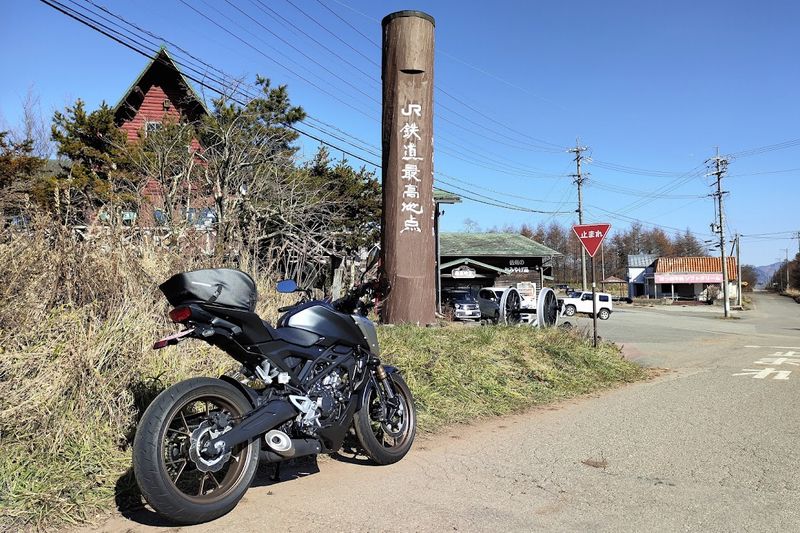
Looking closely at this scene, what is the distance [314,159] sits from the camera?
904 inches

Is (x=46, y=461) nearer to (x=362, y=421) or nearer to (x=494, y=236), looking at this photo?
(x=362, y=421)

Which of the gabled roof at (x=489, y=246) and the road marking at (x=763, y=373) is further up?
the gabled roof at (x=489, y=246)

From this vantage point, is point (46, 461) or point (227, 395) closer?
point (227, 395)

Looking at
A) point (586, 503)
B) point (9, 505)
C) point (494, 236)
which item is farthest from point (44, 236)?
point (494, 236)

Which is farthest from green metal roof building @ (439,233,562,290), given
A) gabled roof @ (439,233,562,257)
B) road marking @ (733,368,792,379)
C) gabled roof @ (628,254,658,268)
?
gabled roof @ (628,254,658,268)

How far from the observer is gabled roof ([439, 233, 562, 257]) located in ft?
115

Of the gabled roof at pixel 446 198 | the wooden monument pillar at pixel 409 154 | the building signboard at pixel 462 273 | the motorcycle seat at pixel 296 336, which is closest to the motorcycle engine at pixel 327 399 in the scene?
the motorcycle seat at pixel 296 336

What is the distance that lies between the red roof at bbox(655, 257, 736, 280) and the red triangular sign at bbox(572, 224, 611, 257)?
209 ft

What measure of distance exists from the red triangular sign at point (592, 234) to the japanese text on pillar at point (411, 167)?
418 cm

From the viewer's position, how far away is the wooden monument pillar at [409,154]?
10.8 metres

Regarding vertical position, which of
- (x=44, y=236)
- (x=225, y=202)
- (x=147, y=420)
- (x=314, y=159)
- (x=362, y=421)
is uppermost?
(x=314, y=159)

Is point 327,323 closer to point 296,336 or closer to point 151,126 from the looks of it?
point 296,336

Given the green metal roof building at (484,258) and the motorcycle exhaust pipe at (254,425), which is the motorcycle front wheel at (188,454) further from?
the green metal roof building at (484,258)

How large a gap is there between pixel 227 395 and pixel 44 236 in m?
2.84
